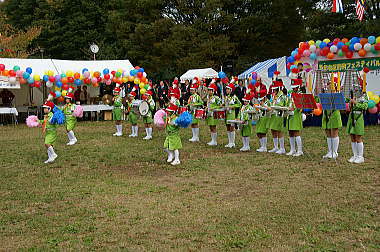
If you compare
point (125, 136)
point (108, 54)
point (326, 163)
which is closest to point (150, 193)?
point (326, 163)

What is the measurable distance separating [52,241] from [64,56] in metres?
41.1

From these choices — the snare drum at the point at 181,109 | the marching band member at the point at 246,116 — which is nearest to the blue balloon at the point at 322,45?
the marching band member at the point at 246,116

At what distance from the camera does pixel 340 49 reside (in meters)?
16.3

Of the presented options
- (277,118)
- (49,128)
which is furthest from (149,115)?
(277,118)

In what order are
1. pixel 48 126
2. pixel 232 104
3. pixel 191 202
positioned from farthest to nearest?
pixel 232 104 < pixel 48 126 < pixel 191 202

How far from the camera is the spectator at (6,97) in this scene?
22478 millimetres

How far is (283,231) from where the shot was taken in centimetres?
582

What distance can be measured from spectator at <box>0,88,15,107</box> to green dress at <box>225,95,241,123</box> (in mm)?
14121

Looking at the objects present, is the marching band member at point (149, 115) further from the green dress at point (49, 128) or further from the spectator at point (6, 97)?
the spectator at point (6, 97)

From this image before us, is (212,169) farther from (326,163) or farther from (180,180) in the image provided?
(326,163)

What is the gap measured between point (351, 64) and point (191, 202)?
11532 millimetres

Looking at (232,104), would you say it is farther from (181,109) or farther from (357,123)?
(357,123)

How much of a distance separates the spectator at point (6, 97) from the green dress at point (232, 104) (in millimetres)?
14121

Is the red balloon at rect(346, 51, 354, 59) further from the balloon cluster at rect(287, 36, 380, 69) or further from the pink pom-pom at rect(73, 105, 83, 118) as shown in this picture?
the pink pom-pom at rect(73, 105, 83, 118)
